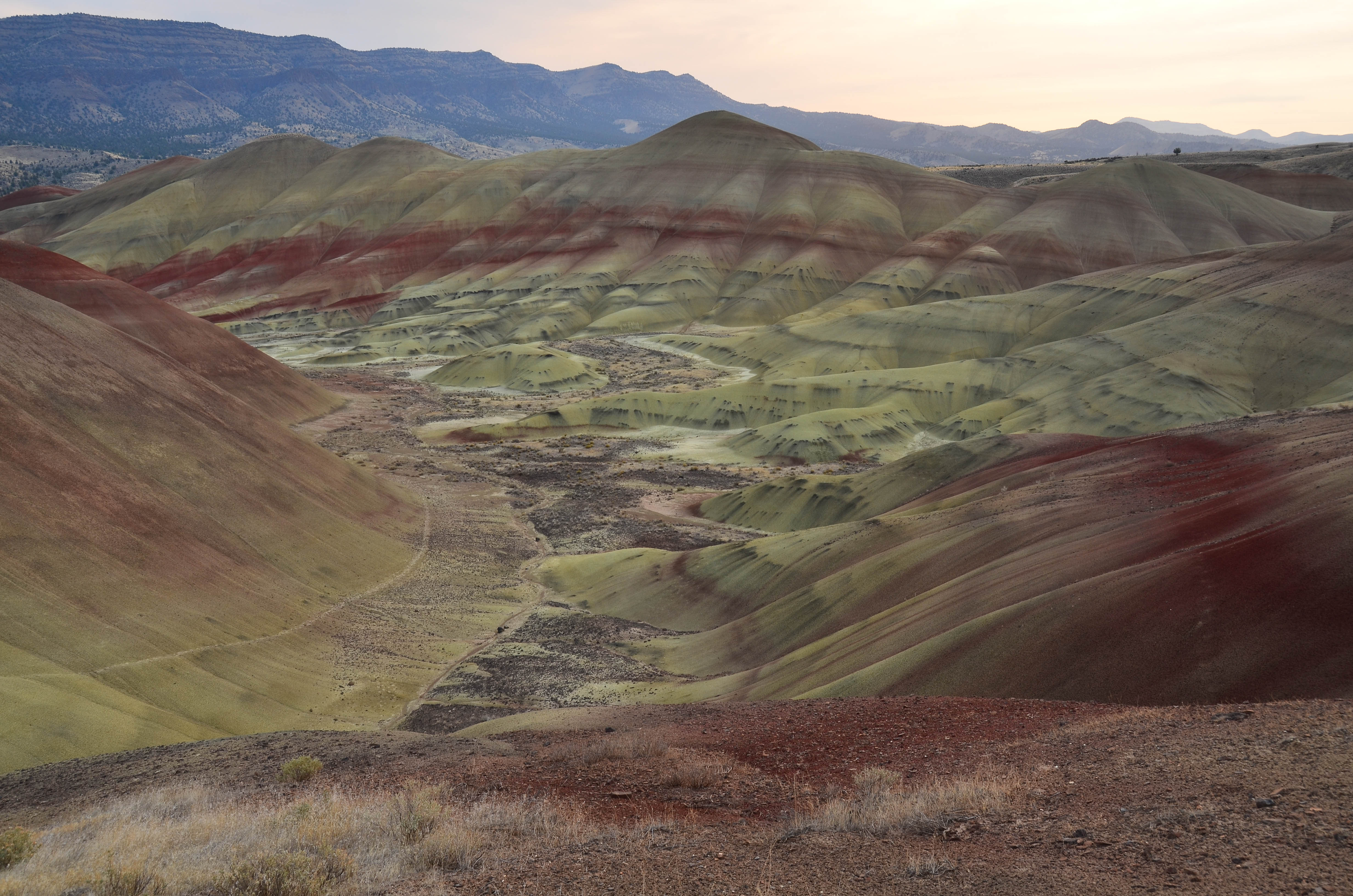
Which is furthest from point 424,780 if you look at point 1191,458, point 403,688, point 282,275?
point 282,275

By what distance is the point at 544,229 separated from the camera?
16688 cm

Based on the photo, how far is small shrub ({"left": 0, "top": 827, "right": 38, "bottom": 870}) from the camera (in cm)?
1155

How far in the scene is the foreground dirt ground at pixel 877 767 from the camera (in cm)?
870

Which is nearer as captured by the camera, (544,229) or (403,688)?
(403,688)

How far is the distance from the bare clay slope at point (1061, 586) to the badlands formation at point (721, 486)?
0.38 feet

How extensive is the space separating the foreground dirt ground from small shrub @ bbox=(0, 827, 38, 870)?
11.2ft

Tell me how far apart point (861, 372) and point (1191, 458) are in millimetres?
50871

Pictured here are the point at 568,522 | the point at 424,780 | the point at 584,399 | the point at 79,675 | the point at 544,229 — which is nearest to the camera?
the point at 424,780

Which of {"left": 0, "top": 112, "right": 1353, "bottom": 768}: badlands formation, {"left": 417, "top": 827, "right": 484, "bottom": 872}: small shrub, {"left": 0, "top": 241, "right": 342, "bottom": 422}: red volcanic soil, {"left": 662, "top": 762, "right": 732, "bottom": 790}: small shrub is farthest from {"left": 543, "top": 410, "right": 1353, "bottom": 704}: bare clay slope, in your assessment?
{"left": 0, "top": 241, "right": 342, "bottom": 422}: red volcanic soil

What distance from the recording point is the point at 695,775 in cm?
1416

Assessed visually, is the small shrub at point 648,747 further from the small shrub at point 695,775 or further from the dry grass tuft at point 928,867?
the dry grass tuft at point 928,867

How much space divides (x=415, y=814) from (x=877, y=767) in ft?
22.8

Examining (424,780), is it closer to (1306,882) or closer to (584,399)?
(1306,882)

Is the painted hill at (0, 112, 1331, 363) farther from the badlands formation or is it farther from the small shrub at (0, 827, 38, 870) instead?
the small shrub at (0, 827, 38, 870)
